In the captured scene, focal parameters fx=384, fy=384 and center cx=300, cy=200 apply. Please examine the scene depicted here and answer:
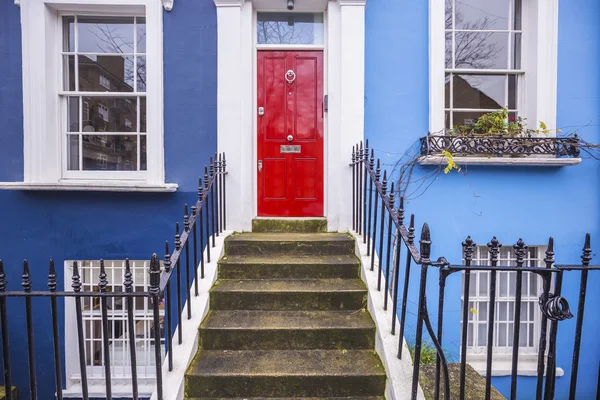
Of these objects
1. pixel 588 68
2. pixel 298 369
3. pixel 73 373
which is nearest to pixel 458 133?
pixel 588 68

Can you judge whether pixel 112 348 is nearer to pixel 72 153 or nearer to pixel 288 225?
pixel 72 153

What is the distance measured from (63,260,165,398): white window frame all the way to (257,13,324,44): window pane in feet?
10.7

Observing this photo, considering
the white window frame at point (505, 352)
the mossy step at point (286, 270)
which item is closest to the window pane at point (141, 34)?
the mossy step at point (286, 270)

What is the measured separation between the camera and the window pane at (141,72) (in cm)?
482

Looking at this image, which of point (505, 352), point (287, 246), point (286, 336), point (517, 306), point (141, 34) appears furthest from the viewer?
point (141, 34)

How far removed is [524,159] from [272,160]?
3014 mm

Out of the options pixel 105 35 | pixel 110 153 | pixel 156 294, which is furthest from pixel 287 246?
pixel 105 35

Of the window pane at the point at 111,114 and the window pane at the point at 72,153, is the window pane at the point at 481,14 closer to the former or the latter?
the window pane at the point at 111,114

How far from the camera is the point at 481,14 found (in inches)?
194

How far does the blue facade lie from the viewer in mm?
4566

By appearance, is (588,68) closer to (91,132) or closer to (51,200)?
(91,132)

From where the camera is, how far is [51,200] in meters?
4.57

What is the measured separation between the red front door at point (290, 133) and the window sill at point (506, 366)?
256cm

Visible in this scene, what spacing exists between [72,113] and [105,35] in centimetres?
107
